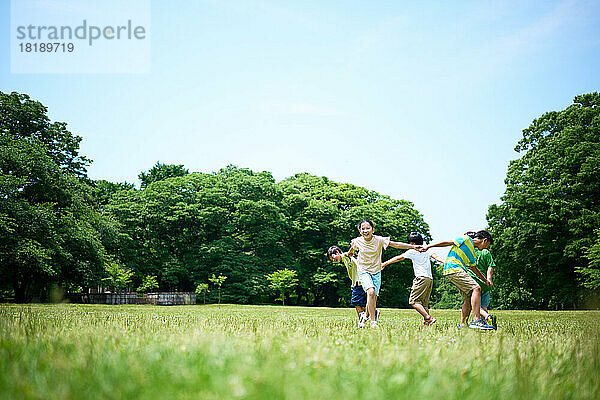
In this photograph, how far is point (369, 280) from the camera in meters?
9.59

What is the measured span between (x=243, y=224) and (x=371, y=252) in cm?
4151

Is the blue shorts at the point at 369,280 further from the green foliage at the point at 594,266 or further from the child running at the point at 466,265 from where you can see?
the green foliage at the point at 594,266

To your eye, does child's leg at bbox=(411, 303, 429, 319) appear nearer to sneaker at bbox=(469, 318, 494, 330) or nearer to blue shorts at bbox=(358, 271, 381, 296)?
blue shorts at bbox=(358, 271, 381, 296)

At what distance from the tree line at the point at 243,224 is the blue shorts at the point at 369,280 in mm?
27140

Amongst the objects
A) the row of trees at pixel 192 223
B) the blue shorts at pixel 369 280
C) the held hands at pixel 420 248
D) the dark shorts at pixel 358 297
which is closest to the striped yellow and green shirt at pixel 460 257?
the held hands at pixel 420 248

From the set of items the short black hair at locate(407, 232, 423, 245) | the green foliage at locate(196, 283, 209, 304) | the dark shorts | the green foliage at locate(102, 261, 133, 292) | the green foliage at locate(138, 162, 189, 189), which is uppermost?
the green foliage at locate(138, 162, 189, 189)

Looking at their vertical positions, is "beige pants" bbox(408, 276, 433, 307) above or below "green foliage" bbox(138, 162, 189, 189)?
below

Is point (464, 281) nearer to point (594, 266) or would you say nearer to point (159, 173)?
point (594, 266)

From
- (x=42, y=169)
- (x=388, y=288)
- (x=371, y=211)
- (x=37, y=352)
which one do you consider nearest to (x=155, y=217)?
(x=42, y=169)

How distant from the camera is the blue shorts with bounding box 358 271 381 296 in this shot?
9.52 m

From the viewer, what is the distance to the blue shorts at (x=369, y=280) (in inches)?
375

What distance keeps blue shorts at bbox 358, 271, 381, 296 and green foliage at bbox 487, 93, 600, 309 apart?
1159 inches

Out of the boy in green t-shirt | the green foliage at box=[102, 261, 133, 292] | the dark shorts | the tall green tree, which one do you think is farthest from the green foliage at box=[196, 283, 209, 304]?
the boy in green t-shirt

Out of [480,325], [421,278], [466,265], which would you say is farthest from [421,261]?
[480,325]
